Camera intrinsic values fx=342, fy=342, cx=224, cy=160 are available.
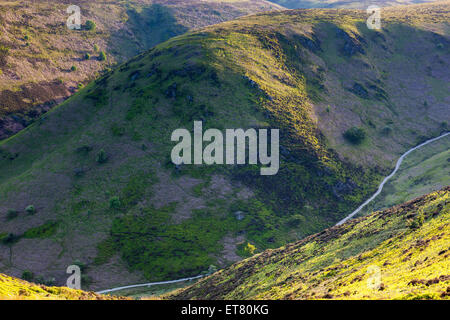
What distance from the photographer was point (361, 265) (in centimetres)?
3584

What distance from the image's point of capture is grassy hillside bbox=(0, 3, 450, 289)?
70.1 m

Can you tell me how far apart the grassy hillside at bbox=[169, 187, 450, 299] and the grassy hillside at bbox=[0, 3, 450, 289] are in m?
16.8

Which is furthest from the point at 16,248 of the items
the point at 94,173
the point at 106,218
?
the point at 94,173

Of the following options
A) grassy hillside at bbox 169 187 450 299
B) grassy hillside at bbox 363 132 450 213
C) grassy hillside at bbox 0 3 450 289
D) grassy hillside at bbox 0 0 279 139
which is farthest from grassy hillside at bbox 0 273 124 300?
grassy hillside at bbox 0 0 279 139

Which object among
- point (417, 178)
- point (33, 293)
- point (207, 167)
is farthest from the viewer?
point (417, 178)

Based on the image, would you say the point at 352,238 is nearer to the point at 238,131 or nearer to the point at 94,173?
the point at 238,131

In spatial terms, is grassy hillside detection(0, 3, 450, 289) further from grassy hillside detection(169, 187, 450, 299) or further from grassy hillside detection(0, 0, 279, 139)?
grassy hillside detection(0, 0, 279, 139)

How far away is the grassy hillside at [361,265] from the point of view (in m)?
25.5

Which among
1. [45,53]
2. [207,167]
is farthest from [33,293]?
[45,53]

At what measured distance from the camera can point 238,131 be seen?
9169cm

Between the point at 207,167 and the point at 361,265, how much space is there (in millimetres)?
53781

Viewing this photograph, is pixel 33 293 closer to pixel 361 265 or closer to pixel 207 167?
pixel 361 265

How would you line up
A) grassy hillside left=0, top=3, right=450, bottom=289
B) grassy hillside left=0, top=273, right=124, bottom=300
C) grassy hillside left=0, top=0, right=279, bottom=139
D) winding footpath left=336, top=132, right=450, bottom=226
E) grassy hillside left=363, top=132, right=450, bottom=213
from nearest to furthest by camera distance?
grassy hillside left=0, top=273, right=124, bottom=300 → grassy hillside left=0, top=3, right=450, bottom=289 → winding footpath left=336, top=132, right=450, bottom=226 → grassy hillside left=363, top=132, right=450, bottom=213 → grassy hillside left=0, top=0, right=279, bottom=139

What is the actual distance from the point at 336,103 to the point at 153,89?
5886 centimetres
